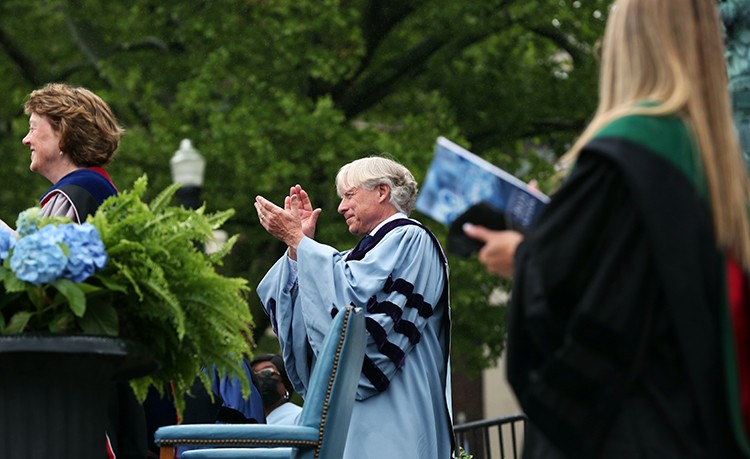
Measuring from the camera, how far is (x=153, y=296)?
4.37 m

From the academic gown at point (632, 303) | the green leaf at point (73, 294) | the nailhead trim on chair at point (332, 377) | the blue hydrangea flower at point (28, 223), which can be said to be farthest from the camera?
the nailhead trim on chair at point (332, 377)

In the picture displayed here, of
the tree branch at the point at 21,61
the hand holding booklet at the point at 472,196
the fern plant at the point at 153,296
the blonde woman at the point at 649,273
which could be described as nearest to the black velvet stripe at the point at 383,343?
the fern plant at the point at 153,296

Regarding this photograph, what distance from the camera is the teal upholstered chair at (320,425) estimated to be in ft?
17.5

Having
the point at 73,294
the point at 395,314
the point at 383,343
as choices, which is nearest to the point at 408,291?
the point at 395,314

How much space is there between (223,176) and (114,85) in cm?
219

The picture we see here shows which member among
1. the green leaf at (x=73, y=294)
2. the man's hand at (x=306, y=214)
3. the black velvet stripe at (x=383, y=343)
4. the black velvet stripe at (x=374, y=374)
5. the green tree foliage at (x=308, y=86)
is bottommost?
the black velvet stripe at (x=374, y=374)

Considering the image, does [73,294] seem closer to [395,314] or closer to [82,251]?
[82,251]

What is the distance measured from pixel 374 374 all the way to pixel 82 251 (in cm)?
248

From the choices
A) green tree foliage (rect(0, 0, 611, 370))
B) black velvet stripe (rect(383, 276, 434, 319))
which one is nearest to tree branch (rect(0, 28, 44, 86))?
green tree foliage (rect(0, 0, 611, 370))

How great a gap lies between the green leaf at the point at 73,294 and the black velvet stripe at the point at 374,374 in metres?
2.44

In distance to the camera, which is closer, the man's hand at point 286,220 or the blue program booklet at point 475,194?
the blue program booklet at point 475,194

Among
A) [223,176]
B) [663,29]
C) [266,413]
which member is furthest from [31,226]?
[223,176]

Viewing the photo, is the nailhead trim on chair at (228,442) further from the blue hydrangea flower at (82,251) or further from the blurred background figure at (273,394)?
the blurred background figure at (273,394)

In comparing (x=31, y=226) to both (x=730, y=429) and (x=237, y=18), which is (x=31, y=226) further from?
(x=237, y=18)
